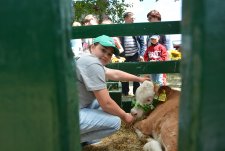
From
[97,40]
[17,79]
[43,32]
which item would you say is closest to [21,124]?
[17,79]

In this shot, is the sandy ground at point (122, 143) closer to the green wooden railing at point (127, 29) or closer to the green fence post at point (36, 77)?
the green wooden railing at point (127, 29)

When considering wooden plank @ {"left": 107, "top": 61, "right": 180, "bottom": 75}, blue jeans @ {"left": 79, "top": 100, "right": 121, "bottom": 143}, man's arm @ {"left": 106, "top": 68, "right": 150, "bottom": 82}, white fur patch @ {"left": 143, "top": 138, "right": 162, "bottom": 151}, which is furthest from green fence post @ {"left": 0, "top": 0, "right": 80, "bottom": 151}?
wooden plank @ {"left": 107, "top": 61, "right": 180, "bottom": 75}

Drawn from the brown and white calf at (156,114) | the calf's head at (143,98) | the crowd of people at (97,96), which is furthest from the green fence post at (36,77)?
the calf's head at (143,98)

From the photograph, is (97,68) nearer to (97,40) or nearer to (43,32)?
(97,40)

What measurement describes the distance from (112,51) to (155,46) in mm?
2490

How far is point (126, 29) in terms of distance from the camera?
13.1 ft

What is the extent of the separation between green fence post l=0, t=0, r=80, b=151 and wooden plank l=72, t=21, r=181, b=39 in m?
3.10

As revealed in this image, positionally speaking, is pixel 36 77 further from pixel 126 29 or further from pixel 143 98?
pixel 143 98

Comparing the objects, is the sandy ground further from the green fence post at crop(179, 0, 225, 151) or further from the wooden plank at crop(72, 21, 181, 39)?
the green fence post at crop(179, 0, 225, 151)

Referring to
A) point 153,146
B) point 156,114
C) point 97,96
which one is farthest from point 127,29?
point 153,146

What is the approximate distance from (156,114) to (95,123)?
1042mm

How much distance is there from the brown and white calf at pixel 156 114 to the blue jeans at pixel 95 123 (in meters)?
0.48

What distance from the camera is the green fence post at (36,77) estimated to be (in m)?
0.83

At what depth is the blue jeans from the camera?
3525mm
